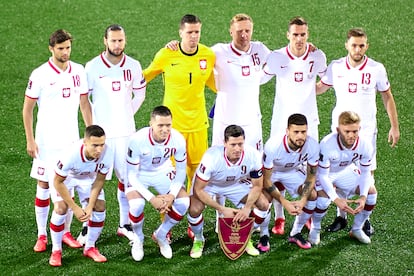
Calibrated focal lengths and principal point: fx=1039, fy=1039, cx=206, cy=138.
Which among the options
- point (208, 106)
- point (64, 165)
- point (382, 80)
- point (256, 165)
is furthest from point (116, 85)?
point (208, 106)

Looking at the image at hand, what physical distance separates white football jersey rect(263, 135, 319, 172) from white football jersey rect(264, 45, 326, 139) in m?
0.48

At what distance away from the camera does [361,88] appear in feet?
33.3

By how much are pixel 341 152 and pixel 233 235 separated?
4.33 feet

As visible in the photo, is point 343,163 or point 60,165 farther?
point 343,163

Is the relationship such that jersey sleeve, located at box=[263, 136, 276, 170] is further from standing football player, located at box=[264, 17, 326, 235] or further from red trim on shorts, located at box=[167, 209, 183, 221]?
red trim on shorts, located at box=[167, 209, 183, 221]

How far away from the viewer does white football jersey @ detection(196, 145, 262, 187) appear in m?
9.63

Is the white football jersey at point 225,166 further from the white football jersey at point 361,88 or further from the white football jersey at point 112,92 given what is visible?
the white football jersey at point 361,88

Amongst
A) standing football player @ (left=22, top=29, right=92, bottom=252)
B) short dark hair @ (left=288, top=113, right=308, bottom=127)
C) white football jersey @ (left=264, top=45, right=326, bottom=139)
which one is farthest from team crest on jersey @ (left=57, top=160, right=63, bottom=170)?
white football jersey @ (left=264, top=45, right=326, bottom=139)

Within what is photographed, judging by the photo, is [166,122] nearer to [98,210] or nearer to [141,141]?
[141,141]

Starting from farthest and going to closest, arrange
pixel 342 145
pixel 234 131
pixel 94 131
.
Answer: pixel 342 145, pixel 234 131, pixel 94 131

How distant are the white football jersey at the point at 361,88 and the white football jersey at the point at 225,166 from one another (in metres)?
0.99

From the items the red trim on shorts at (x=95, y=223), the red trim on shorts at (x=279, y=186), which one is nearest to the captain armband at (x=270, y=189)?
the red trim on shorts at (x=279, y=186)

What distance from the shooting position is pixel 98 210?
9602 millimetres

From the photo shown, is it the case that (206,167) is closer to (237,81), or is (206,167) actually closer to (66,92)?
(237,81)
